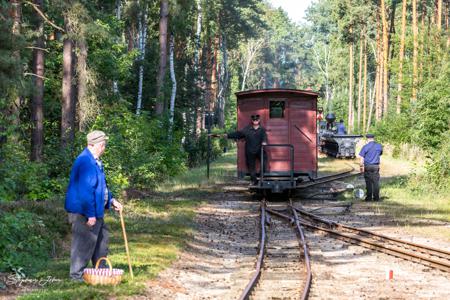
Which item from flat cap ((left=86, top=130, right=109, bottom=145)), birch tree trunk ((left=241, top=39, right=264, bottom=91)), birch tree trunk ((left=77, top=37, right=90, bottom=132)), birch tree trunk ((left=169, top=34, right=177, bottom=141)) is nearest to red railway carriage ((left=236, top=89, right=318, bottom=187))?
birch tree trunk ((left=77, top=37, right=90, bottom=132))

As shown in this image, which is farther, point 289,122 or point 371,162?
point 289,122

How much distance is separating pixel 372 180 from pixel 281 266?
10417 mm

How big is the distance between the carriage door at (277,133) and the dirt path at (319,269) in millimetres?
4682

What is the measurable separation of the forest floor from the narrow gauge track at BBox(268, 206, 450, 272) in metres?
→ 0.21

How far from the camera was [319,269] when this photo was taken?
37.6 feet

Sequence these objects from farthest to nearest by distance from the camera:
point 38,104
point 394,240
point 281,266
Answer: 1. point 38,104
2. point 394,240
3. point 281,266

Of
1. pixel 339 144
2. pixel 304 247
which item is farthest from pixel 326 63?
pixel 304 247

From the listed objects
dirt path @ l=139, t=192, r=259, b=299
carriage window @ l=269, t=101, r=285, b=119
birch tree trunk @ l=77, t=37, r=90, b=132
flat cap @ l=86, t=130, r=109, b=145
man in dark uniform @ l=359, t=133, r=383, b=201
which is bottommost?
dirt path @ l=139, t=192, r=259, b=299

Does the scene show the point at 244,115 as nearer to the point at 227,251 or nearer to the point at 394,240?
the point at 227,251

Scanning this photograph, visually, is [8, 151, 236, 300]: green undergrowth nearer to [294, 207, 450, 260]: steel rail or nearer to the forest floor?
the forest floor

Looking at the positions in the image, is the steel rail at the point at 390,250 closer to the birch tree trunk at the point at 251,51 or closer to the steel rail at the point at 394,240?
the steel rail at the point at 394,240

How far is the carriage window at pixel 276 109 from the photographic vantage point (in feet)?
75.4

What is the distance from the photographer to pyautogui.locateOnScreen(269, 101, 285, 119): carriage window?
23.0 metres

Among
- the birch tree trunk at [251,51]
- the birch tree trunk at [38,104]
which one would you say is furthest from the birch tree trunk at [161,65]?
the birch tree trunk at [251,51]
